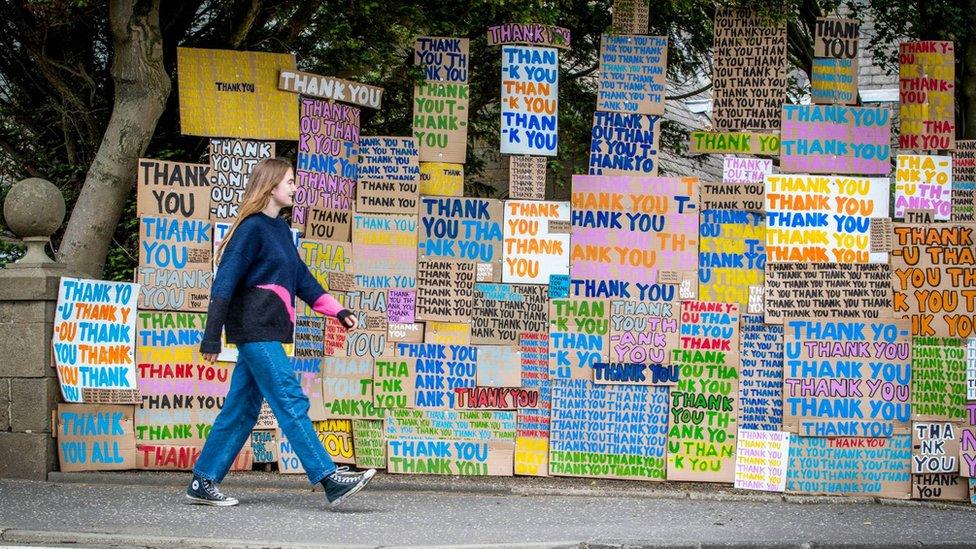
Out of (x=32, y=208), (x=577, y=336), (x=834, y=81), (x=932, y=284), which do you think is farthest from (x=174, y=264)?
(x=932, y=284)

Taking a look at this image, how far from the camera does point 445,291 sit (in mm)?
8562

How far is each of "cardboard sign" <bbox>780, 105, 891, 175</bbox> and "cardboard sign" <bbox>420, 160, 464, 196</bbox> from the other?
2208mm

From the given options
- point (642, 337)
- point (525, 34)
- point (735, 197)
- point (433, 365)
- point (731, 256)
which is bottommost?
point (433, 365)

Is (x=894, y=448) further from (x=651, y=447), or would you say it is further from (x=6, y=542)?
(x=6, y=542)

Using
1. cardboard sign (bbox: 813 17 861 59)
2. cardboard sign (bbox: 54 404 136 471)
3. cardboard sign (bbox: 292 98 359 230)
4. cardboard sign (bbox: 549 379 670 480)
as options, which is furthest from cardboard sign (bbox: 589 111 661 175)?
cardboard sign (bbox: 54 404 136 471)

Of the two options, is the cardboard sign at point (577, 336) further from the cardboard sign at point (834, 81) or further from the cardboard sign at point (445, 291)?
the cardboard sign at point (834, 81)

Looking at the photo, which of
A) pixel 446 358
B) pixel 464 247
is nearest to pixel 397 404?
pixel 446 358

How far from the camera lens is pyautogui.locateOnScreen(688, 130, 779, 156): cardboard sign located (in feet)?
28.5

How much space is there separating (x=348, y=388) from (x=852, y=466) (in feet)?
11.2

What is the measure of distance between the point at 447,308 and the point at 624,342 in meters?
1.21

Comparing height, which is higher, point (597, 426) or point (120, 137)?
point (120, 137)

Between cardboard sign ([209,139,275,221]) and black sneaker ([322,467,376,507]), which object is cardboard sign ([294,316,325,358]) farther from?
black sneaker ([322,467,376,507])

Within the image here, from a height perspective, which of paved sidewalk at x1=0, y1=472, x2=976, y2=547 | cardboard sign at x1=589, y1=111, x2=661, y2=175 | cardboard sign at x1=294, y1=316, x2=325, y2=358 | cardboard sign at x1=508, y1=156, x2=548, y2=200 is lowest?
paved sidewalk at x1=0, y1=472, x2=976, y2=547

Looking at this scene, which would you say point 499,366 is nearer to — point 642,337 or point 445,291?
point 445,291
